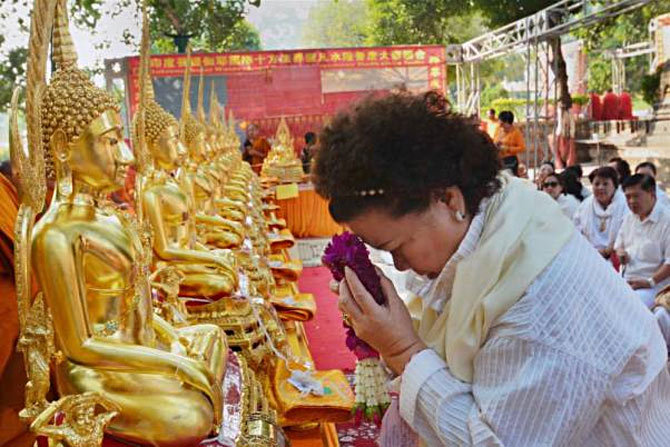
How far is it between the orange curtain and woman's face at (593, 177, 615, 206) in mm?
2828

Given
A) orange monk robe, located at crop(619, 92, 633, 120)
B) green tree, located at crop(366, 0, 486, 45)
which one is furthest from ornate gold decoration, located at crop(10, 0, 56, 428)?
orange monk robe, located at crop(619, 92, 633, 120)

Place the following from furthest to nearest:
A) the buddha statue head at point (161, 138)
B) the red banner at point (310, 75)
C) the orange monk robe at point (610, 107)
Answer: the orange monk robe at point (610, 107), the red banner at point (310, 75), the buddha statue head at point (161, 138)

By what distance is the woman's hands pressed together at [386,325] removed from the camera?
42.1 inches

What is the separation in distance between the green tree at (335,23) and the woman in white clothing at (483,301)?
Result: 1702 inches

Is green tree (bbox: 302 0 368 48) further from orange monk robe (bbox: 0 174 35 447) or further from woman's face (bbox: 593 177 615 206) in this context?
orange monk robe (bbox: 0 174 35 447)

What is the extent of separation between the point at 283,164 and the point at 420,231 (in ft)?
22.7

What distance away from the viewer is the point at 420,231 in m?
1.05

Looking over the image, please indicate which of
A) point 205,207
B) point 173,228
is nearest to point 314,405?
point 173,228

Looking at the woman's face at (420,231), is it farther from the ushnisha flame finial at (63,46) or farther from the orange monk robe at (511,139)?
the orange monk robe at (511,139)

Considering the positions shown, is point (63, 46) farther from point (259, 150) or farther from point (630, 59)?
point (630, 59)

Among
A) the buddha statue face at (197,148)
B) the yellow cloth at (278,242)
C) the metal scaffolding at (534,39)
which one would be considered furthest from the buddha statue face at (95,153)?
the metal scaffolding at (534,39)

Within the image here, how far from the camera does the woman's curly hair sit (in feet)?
3.29

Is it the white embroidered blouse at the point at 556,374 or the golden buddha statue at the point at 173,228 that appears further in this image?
the golden buddha statue at the point at 173,228

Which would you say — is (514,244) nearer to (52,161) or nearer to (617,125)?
(52,161)
